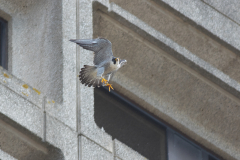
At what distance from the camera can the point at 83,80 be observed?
719cm

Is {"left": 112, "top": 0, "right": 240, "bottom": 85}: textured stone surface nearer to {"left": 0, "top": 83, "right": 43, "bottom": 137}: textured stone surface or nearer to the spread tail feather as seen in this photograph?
the spread tail feather

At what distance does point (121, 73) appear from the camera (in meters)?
9.37

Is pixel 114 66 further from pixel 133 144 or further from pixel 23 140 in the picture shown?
pixel 133 144

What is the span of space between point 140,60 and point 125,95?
596 mm

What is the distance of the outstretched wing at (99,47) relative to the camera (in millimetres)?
6930

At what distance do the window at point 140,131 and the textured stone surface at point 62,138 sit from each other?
1.95 metres

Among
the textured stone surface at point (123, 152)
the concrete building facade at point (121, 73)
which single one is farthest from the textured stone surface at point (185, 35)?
the textured stone surface at point (123, 152)

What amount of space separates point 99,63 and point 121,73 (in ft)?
7.40

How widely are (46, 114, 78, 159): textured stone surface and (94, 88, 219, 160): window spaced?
1.95m

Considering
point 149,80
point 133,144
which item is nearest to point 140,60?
point 149,80

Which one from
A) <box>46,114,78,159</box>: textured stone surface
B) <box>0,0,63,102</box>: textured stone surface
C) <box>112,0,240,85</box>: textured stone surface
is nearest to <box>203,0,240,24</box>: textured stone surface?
<box>112,0,240,85</box>: textured stone surface

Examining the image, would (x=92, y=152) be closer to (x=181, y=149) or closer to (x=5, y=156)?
(x=5, y=156)

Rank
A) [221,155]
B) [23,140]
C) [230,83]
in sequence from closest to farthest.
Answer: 1. [23,140]
2. [230,83]
3. [221,155]

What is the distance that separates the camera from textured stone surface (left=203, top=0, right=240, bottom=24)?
931cm
